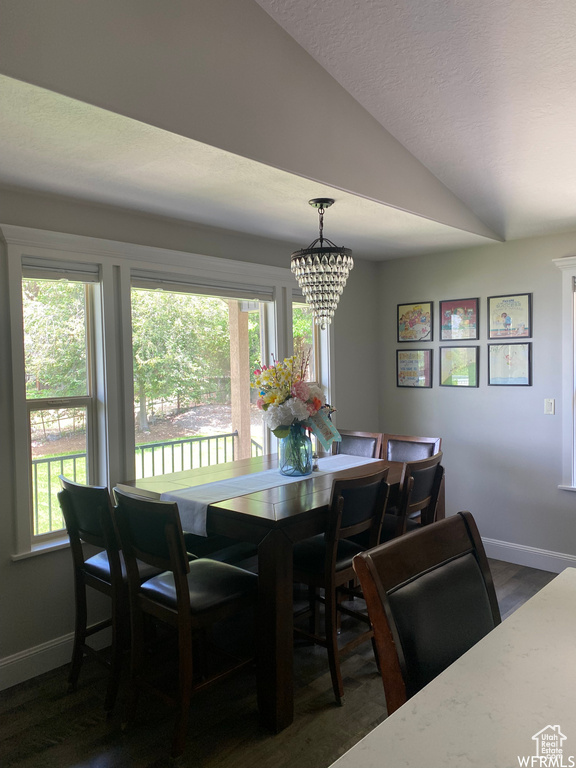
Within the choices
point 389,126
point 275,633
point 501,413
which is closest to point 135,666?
point 275,633

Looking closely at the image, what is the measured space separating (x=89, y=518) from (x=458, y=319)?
10.2 feet

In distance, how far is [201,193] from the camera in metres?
2.69

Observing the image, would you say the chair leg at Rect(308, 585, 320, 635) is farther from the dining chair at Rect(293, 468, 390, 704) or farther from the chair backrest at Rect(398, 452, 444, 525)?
the chair backrest at Rect(398, 452, 444, 525)

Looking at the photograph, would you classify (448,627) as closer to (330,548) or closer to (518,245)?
(330,548)

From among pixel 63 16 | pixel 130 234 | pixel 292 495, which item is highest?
pixel 63 16

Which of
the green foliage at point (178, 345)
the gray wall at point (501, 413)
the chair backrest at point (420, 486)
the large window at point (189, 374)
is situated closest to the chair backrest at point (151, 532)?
the chair backrest at point (420, 486)

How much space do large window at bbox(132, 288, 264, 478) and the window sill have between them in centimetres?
107

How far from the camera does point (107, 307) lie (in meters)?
2.98

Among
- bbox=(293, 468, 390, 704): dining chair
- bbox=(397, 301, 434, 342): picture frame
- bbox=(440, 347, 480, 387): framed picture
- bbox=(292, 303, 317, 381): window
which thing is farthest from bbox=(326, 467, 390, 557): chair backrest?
bbox=(397, 301, 434, 342): picture frame

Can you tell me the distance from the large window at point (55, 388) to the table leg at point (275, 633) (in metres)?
1.30

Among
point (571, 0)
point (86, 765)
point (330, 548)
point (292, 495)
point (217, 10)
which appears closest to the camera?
point (571, 0)

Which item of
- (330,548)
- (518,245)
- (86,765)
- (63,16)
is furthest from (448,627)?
(518,245)

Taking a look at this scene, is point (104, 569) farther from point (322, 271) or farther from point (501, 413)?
point (501, 413)

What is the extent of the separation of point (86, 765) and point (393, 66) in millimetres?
2939
